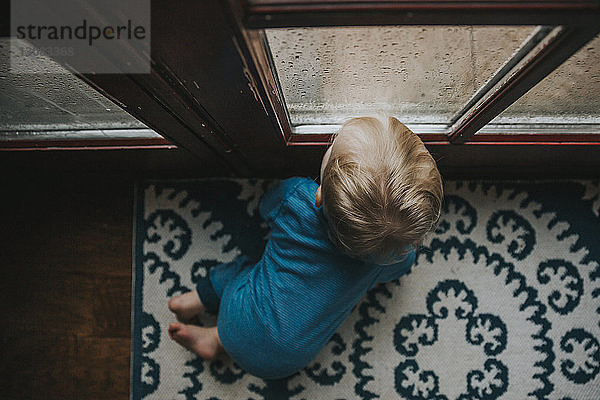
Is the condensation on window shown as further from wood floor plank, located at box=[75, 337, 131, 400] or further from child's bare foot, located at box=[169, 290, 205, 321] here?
wood floor plank, located at box=[75, 337, 131, 400]

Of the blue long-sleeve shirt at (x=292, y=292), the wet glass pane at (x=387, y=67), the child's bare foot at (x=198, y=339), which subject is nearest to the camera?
the wet glass pane at (x=387, y=67)

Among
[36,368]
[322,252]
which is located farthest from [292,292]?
[36,368]

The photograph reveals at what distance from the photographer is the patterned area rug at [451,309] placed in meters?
0.91

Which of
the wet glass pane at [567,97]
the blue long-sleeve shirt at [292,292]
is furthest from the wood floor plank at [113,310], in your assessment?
the wet glass pane at [567,97]

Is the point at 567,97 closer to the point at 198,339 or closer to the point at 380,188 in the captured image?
the point at 380,188

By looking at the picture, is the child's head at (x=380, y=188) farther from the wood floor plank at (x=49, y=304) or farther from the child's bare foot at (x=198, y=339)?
the wood floor plank at (x=49, y=304)

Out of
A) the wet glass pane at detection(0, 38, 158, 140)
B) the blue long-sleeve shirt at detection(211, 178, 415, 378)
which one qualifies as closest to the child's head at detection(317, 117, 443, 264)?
the blue long-sleeve shirt at detection(211, 178, 415, 378)

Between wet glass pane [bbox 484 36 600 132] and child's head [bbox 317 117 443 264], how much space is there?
17 centimetres

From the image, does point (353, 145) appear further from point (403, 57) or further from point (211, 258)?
point (211, 258)

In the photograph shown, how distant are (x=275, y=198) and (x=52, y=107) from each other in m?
0.36

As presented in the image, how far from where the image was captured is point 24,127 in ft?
2.36

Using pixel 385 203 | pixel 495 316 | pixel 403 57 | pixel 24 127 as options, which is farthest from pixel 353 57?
pixel 495 316

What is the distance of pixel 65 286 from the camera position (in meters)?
0.93

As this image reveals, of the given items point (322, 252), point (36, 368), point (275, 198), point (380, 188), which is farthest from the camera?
point (36, 368)
